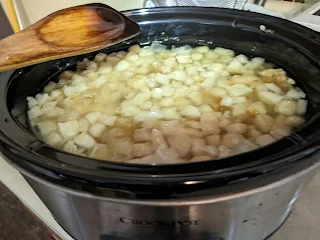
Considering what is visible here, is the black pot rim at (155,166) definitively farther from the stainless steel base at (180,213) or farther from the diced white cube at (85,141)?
the diced white cube at (85,141)

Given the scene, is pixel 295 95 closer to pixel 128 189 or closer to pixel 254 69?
pixel 254 69

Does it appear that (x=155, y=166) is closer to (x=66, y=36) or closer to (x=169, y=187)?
(x=169, y=187)

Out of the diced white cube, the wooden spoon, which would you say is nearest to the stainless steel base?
the diced white cube

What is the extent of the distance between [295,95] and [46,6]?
3.34 ft

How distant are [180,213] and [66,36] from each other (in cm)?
45

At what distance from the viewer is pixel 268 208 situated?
0.56 m

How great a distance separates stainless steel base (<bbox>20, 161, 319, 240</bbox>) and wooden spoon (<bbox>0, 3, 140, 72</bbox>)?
0.24m

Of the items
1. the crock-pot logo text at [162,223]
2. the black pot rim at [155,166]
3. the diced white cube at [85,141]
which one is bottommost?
the diced white cube at [85,141]

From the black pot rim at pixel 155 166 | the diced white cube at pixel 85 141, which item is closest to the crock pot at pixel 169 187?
the black pot rim at pixel 155 166

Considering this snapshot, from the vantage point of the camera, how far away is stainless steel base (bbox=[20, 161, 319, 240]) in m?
0.50

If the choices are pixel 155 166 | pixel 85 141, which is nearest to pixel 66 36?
pixel 85 141

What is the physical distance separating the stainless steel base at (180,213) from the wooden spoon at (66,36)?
0.24 m

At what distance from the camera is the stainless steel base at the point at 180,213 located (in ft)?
1.63

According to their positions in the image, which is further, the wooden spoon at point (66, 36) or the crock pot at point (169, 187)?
the wooden spoon at point (66, 36)
